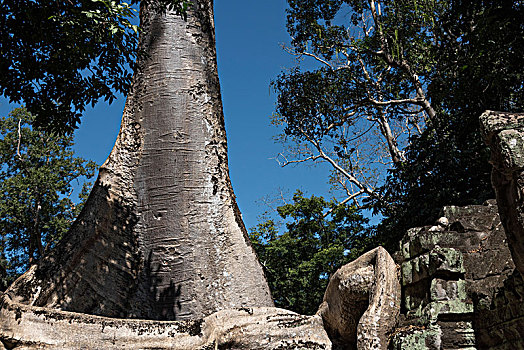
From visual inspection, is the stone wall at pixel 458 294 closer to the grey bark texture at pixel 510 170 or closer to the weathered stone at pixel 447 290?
the weathered stone at pixel 447 290

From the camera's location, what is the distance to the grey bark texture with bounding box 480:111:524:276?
8.39 ft

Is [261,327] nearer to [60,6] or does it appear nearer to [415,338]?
[415,338]

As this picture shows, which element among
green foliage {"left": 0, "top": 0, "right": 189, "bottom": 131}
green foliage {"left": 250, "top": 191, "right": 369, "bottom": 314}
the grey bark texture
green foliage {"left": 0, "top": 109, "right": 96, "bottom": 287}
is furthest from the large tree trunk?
green foliage {"left": 0, "top": 109, "right": 96, "bottom": 287}

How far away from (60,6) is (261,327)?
102 inches

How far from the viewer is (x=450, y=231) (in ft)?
10.6

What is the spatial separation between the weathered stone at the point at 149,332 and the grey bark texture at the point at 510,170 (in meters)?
1.15

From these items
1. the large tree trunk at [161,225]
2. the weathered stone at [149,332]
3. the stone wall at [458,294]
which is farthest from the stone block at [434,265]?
the large tree trunk at [161,225]

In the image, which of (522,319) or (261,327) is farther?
(261,327)

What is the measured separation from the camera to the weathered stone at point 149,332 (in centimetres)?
291

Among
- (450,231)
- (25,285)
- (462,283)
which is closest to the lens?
(462,283)

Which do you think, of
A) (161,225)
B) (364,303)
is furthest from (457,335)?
(161,225)

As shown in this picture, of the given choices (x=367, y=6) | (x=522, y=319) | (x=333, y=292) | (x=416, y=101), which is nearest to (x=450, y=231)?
(x=522, y=319)

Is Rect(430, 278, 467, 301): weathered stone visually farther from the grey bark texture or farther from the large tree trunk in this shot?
the large tree trunk

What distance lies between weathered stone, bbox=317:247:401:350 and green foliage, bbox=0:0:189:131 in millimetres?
2069
